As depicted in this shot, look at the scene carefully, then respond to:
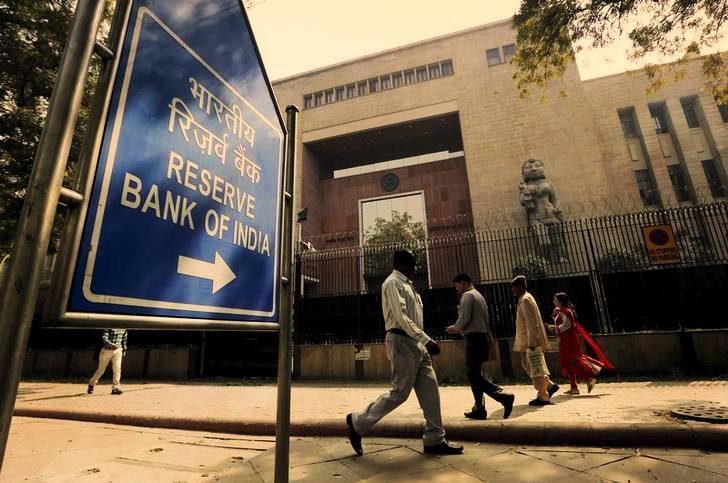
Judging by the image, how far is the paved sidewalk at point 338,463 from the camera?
265cm

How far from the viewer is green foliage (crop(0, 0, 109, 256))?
7074 mm

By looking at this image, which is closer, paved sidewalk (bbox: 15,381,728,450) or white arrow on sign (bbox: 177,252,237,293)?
white arrow on sign (bbox: 177,252,237,293)

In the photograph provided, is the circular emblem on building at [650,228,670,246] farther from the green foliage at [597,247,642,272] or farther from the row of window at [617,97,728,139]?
the row of window at [617,97,728,139]

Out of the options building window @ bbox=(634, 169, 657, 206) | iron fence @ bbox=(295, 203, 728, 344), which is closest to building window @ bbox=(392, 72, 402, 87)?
building window @ bbox=(634, 169, 657, 206)

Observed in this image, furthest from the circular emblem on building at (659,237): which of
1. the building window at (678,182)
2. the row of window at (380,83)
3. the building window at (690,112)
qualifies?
the building window at (690,112)

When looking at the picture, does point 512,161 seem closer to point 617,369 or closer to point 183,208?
point 617,369

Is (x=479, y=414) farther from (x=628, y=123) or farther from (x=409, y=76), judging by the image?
(x=628, y=123)

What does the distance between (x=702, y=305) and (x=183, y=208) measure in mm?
10613

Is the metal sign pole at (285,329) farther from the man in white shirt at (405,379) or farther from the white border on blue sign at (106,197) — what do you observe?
the man in white shirt at (405,379)

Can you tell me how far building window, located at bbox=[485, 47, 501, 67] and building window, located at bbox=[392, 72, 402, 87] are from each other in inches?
236

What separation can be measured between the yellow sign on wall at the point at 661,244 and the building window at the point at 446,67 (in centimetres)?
1939

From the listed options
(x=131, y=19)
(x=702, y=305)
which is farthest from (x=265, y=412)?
(x=702, y=305)

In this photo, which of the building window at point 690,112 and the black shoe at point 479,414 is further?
the building window at point 690,112

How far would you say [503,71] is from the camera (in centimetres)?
2225
